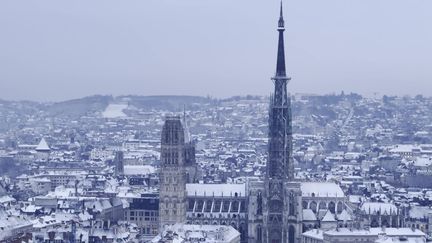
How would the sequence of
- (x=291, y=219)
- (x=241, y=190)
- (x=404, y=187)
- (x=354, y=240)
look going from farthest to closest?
(x=404, y=187)
(x=241, y=190)
(x=291, y=219)
(x=354, y=240)

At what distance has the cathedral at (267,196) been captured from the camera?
108688 mm

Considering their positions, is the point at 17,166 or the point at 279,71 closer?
the point at 279,71

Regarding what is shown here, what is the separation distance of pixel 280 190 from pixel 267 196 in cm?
109

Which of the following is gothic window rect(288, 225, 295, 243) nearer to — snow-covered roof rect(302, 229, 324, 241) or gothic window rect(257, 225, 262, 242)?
snow-covered roof rect(302, 229, 324, 241)

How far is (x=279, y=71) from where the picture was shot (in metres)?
115

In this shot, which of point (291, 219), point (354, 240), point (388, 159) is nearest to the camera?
point (354, 240)

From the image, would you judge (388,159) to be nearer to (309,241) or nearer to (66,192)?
(66,192)

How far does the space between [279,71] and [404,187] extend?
45.3 meters

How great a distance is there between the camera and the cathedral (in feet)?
357

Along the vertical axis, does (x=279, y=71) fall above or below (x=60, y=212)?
above

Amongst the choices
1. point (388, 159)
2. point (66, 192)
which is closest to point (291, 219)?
point (66, 192)

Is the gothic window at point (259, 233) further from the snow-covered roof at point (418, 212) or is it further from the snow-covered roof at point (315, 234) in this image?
the snow-covered roof at point (418, 212)

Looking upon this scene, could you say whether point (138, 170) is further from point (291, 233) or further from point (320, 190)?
point (291, 233)

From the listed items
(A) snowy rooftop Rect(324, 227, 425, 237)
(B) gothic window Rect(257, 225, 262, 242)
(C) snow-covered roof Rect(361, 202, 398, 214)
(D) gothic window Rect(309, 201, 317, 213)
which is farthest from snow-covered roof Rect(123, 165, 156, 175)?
(A) snowy rooftop Rect(324, 227, 425, 237)
